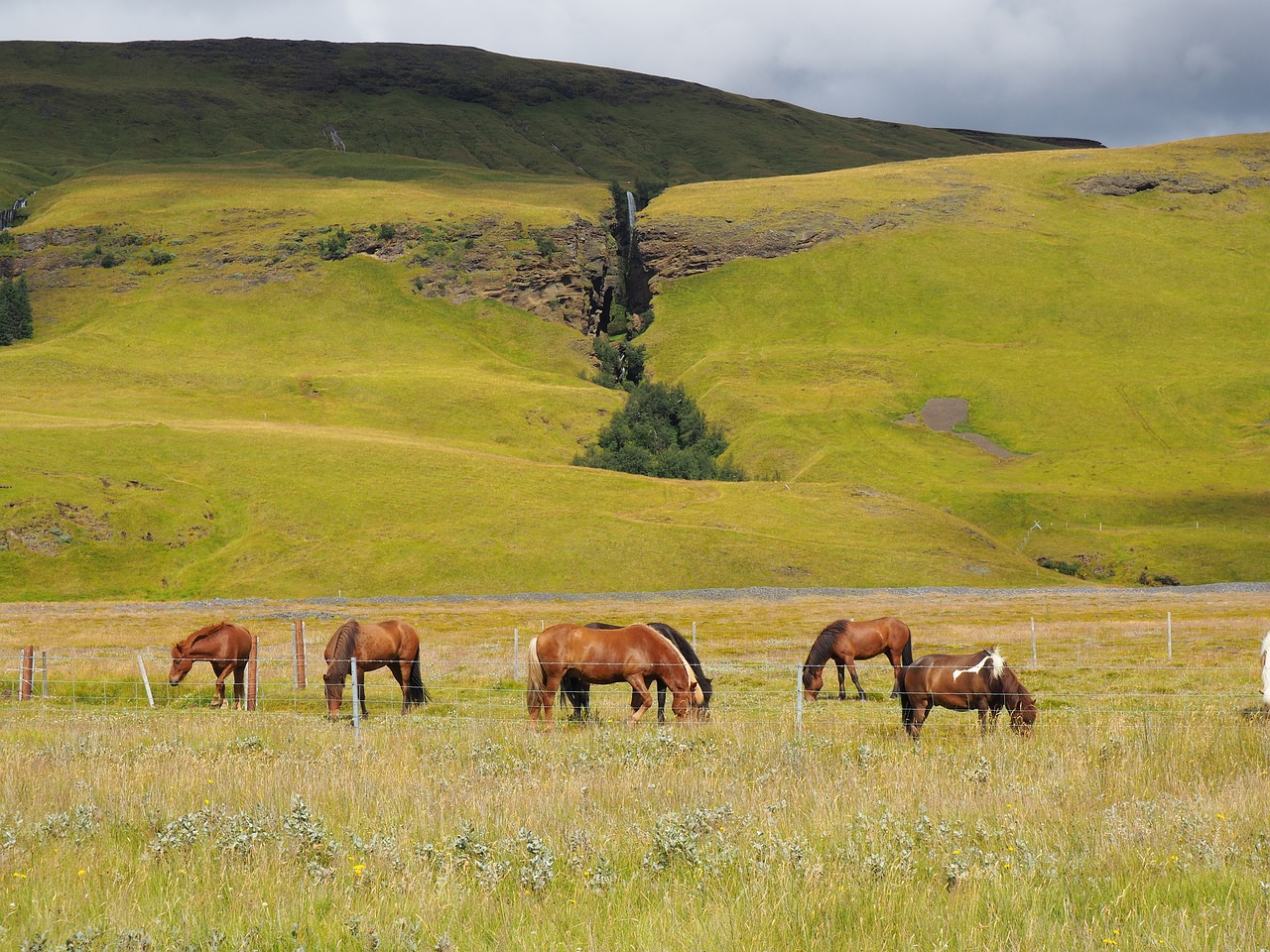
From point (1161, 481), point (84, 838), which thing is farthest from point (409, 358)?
point (84, 838)

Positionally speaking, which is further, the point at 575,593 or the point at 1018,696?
the point at 575,593

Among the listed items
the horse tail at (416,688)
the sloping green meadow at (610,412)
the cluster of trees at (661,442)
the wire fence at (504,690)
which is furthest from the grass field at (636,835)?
the cluster of trees at (661,442)

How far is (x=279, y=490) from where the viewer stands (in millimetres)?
84750

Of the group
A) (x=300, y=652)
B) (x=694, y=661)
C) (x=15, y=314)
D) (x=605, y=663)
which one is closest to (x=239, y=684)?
(x=300, y=652)

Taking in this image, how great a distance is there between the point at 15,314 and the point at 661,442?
95090mm

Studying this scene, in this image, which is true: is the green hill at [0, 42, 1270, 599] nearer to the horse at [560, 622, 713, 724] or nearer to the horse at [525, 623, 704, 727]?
the horse at [560, 622, 713, 724]

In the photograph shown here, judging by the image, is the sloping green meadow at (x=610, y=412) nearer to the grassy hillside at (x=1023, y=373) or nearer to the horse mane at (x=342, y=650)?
the grassy hillside at (x=1023, y=373)

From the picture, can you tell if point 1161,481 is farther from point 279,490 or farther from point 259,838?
point 259,838

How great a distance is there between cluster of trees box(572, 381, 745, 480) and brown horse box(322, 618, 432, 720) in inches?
3253

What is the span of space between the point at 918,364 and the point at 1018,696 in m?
147

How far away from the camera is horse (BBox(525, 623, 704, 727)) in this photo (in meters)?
19.1

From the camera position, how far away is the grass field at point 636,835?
7406mm

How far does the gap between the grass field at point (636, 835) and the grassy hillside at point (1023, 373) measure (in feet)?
298

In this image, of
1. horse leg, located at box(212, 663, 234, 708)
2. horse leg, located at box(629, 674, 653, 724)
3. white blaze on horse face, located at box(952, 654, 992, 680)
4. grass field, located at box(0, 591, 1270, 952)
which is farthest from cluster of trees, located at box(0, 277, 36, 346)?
white blaze on horse face, located at box(952, 654, 992, 680)
